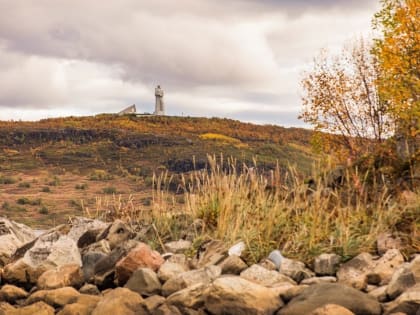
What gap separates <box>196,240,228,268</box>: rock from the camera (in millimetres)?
7699

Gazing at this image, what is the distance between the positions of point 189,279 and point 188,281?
3 cm

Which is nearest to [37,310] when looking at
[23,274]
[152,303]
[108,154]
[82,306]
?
[82,306]

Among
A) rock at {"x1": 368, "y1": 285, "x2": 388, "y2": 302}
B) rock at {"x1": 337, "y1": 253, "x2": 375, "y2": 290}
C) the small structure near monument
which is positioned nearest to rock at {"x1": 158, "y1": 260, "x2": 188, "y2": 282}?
rock at {"x1": 337, "y1": 253, "x2": 375, "y2": 290}

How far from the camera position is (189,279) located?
710cm

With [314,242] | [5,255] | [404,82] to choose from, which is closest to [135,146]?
[404,82]

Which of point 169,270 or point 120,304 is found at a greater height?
point 169,270

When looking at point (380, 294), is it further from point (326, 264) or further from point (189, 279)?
point (189, 279)

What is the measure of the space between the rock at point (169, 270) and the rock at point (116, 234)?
160 cm

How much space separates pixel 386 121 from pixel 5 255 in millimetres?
9613

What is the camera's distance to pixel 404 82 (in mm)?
12828

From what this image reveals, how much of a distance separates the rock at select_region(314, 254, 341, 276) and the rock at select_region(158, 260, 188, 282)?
1.51m

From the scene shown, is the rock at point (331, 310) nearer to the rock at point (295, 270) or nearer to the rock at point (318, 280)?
the rock at point (318, 280)

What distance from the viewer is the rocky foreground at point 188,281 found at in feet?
20.6

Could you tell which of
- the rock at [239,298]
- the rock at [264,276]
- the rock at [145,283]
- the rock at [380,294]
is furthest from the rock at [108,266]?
the rock at [380,294]
